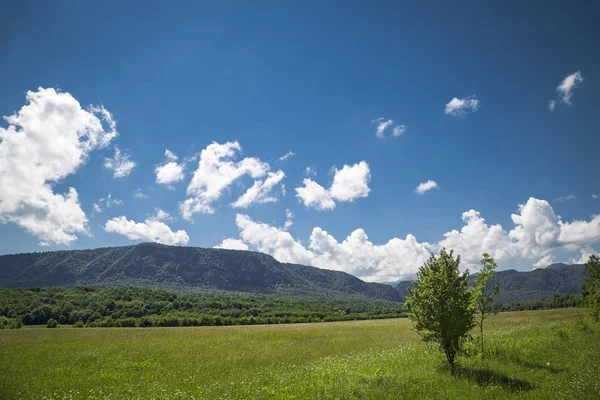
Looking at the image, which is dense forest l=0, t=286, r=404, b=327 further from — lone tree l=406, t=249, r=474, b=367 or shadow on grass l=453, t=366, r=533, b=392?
shadow on grass l=453, t=366, r=533, b=392

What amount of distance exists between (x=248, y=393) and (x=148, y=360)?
16.4 meters

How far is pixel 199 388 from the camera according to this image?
16.6 metres

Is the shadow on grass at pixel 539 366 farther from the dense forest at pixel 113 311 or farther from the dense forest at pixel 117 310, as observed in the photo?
the dense forest at pixel 113 311

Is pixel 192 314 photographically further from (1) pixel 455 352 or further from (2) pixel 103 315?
(1) pixel 455 352

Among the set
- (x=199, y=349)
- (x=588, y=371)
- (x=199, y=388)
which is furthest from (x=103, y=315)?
(x=588, y=371)

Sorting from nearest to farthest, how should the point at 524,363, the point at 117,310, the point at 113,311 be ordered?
the point at 524,363 → the point at 113,311 → the point at 117,310

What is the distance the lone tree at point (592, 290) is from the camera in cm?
3394

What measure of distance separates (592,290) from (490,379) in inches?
1177

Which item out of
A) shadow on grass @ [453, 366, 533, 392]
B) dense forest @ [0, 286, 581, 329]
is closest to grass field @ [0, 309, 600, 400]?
shadow on grass @ [453, 366, 533, 392]

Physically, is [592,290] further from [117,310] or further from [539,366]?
[117,310]

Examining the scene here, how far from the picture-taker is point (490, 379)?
1575 centimetres

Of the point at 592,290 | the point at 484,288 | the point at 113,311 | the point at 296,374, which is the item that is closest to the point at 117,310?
the point at 113,311

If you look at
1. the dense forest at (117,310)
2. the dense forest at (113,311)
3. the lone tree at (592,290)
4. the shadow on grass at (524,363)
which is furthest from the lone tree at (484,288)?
the dense forest at (113,311)

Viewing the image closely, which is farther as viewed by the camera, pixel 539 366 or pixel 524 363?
pixel 524 363
